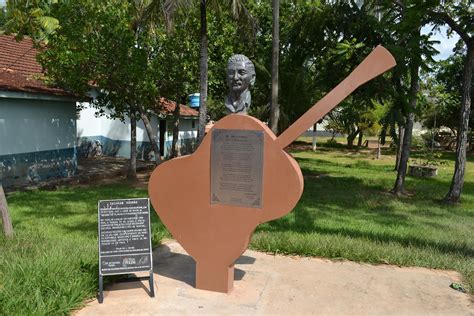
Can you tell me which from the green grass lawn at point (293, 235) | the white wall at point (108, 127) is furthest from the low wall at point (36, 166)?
the white wall at point (108, 127)

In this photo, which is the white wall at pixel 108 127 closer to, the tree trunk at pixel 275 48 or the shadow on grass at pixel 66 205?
the shadow on grass at pixel 66 205

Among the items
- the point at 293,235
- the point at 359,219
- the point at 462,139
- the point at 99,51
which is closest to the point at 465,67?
the point at 462,139

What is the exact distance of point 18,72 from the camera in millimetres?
15586

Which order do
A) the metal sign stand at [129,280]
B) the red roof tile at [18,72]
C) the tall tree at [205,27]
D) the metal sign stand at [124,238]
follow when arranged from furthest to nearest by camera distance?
the red roof tile at [18,72] → the tall tree at [205,27] → the metal sign stand at [124,238] → the metal sign stand at [129,280]

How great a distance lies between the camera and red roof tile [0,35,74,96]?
13.8 metres

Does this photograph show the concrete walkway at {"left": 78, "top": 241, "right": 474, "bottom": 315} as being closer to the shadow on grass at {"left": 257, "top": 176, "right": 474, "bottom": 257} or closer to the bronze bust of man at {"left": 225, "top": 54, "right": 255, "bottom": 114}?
the shadow on grass at {"left": 257, "top": 176, "right": 474, "bottom": 257}

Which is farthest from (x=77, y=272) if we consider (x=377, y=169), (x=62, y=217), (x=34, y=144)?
(x=377, y=169)

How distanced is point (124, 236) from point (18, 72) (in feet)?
41.6

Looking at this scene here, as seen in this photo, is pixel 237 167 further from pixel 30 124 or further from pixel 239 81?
pixel 30 124

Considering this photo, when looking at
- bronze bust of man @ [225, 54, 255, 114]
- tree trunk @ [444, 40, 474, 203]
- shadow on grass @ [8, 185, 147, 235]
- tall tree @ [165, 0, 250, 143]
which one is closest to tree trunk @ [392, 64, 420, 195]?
tree trunk @ [444, 40, 474, 203]

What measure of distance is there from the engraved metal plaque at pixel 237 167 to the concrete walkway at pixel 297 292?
3.82 feet

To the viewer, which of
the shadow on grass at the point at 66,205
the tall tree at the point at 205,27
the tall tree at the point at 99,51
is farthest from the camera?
the tall tree at the point at 99,51

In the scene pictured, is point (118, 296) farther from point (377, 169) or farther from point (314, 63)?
point (377, 169)

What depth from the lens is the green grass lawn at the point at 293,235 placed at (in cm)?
490
